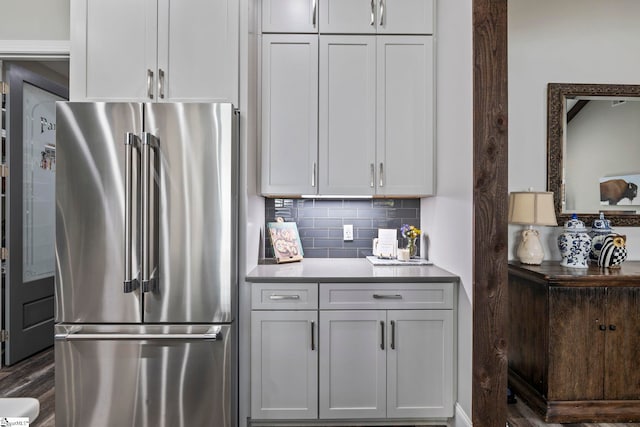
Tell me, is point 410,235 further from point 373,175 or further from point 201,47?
point 201,47

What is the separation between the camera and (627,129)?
2.74 meters

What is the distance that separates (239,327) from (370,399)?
2.77 ft

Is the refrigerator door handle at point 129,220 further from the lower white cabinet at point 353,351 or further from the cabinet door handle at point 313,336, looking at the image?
the cabinet door handle at point 313,336

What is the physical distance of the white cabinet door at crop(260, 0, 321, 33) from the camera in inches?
92.9

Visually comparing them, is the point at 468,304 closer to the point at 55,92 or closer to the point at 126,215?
the point at 126,215

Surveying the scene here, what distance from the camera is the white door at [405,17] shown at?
2.36 m

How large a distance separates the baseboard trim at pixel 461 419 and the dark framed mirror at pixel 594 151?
5.31 feet

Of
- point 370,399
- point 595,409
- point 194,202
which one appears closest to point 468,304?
point 370,399

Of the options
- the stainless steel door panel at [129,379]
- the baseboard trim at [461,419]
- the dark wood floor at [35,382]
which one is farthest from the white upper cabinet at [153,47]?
the baseboard trim at [461,419]

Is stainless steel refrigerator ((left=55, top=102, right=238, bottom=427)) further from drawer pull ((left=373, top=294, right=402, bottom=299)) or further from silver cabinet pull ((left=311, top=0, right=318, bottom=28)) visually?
silver cabinet pull ((left=311, top=0, right=318, bottom=28))

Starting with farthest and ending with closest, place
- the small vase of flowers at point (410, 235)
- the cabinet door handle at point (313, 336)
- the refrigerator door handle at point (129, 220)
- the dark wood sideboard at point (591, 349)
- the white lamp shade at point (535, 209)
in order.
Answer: the small vase of flowers at point (410, 235)
the white lamp shade at point (535, 209)
the dark wood sideboard at point (591, 349)
the cabinet door handle at point (313, 336)
the refrigerator door handle at point (129, 220)

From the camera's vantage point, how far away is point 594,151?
8.96 ft

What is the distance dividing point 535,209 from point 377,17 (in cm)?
166

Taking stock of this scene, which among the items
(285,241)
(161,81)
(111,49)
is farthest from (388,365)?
(111,49)
